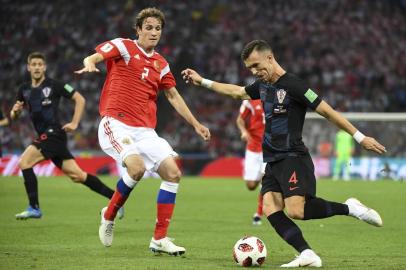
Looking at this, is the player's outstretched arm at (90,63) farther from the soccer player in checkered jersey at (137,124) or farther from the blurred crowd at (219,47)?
the blurred crowd at (219,47)

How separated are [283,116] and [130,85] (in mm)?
1880

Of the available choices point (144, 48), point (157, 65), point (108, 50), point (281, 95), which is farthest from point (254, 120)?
point (281, 95)

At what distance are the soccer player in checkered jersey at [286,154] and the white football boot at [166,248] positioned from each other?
3.68 ft

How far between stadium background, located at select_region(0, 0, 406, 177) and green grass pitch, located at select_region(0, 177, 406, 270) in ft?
31.1

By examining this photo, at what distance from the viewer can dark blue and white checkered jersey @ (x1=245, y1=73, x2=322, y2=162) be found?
787 centimetres

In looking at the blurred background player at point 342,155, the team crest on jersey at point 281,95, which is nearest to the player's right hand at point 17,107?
the team crest on jersey at point 281,95

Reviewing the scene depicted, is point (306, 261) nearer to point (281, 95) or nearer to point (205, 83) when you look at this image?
point (281, 95)

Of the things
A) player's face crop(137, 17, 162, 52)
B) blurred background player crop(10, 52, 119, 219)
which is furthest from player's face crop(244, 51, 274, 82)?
blurred background player crop(10, 52, 119, 219)

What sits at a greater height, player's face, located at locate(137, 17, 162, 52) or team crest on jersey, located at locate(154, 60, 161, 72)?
player's face, located at locate(137, 17, 162, 52)

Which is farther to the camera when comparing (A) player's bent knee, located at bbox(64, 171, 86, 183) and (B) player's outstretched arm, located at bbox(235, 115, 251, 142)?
(B) player's outstretched arm, located at bbox(235, 115, 251, 142)

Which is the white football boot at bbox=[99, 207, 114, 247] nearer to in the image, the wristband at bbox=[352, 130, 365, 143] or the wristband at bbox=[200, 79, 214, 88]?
the wristband at bbox=[200, 79, 214, 88]

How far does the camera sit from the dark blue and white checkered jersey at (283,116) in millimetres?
7867

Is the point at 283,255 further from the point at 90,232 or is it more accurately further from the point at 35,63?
the point at 35,63

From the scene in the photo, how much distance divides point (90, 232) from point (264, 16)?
24.5 metres
